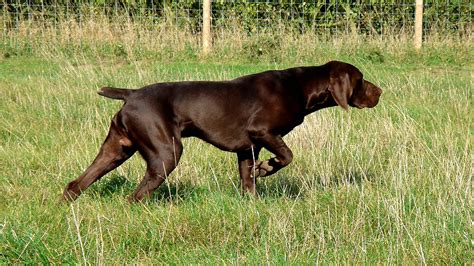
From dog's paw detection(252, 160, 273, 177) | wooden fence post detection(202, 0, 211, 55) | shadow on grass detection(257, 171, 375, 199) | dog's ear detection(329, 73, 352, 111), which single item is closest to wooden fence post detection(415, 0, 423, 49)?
wooden fence post detection(202, 0, 211, 55)

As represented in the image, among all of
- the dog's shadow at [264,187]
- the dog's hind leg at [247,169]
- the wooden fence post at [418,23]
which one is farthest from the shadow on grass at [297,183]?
the wooden fence post at [418,23]

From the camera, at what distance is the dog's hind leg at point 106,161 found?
574 cm

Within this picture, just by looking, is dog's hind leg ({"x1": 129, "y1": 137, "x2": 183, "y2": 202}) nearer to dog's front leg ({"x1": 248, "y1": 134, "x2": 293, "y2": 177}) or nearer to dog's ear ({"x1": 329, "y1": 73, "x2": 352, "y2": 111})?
dog's front leg ({"x1": 248, "y1": 134, "x2": 293, "y2": 177})

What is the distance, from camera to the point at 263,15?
16.9 meters

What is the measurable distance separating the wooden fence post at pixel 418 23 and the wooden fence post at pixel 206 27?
12.7ft

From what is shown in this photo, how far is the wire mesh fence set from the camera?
1598 cm

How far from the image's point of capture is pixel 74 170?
651 centimetres

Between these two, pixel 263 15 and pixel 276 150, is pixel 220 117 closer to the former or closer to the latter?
pixel 276 150

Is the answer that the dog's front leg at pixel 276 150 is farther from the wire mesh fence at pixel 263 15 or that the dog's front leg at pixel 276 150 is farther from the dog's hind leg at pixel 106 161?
the wire mesh fence at pixel 263 15

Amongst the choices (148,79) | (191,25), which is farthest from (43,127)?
(191,25)

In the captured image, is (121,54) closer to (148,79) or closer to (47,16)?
(47,16)

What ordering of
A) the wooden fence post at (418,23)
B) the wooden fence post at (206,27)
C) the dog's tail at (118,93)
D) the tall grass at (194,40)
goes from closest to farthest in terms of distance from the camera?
the dog's tail at (118,93)
the tall grass at (194,40)
the wooden fence post at (206,27)
the wooden fence post at (418,23)

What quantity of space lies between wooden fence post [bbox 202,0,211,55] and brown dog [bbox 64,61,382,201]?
29.9 ft

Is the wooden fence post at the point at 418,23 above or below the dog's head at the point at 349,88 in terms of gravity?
below
